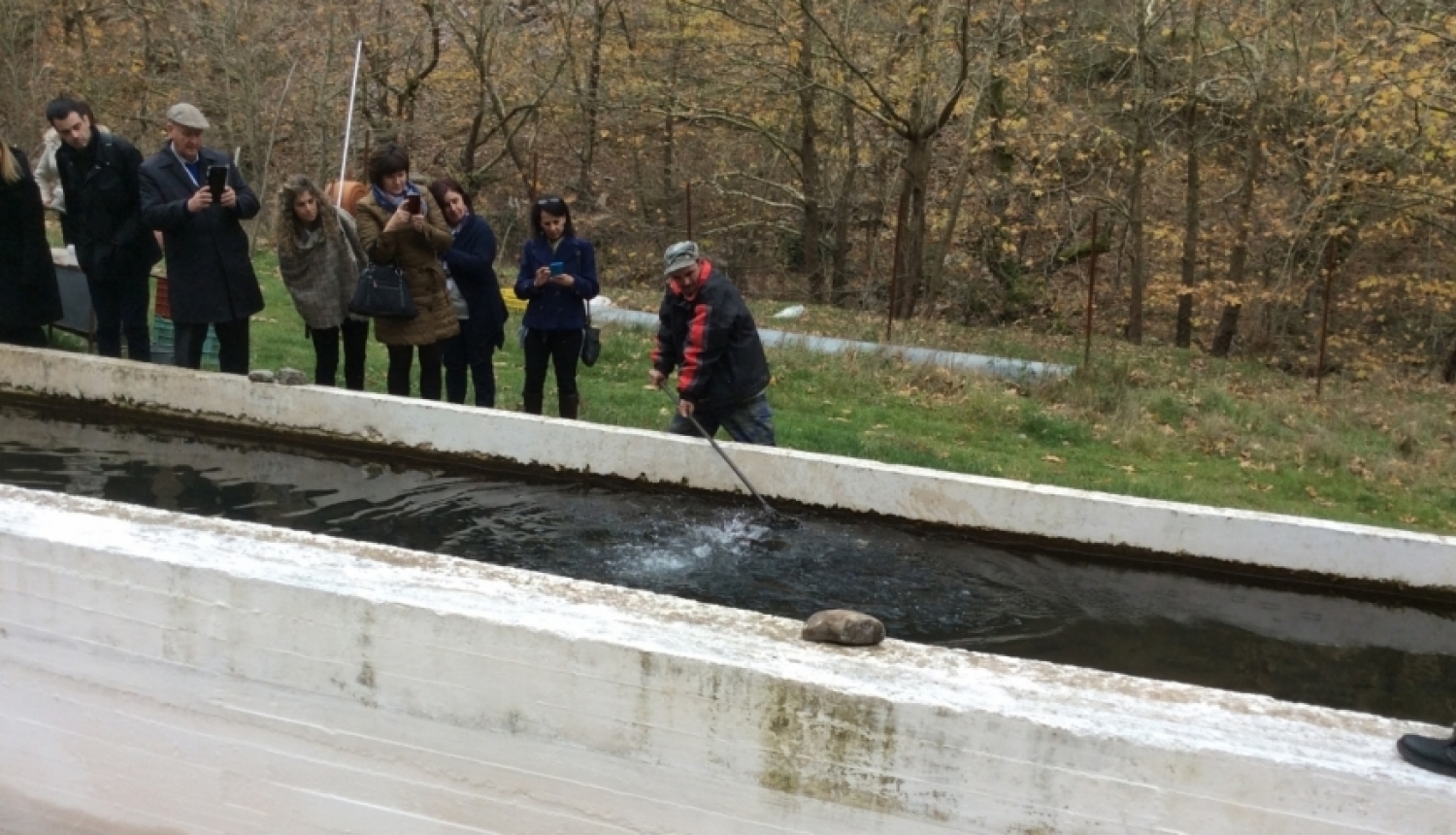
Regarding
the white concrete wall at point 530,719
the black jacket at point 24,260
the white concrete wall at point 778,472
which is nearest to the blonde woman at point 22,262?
the black jacket at point 24,260

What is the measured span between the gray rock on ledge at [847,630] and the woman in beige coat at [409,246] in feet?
12.5

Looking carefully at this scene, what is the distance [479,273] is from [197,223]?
1.43 meters

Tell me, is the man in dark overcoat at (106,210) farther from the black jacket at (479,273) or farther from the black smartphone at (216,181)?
the black jacket at (479,273)

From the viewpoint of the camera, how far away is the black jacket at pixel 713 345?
566 cm

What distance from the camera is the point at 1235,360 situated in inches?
602

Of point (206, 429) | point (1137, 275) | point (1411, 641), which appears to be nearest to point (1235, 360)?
point (1137, 275)

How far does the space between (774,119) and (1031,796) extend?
53.3 feet

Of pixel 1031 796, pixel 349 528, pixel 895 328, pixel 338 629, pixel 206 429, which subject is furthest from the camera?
pixel 895 328

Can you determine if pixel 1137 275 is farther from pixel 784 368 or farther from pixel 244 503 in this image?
pixel 244 503

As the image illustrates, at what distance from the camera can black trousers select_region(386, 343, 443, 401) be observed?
636 centimetres

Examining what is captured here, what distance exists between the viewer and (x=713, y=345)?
5688 millimetres

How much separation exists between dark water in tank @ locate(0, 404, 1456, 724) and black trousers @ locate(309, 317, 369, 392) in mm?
775

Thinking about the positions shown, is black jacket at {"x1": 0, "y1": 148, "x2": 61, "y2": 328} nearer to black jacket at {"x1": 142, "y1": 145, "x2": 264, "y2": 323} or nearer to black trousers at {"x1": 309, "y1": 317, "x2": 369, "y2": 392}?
black jacket at {"x1": 142, "y1": 145, "x2": 264, "y2": 323}

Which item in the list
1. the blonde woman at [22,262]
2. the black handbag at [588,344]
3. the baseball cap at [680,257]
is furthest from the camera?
the black handbag at [588,344]
